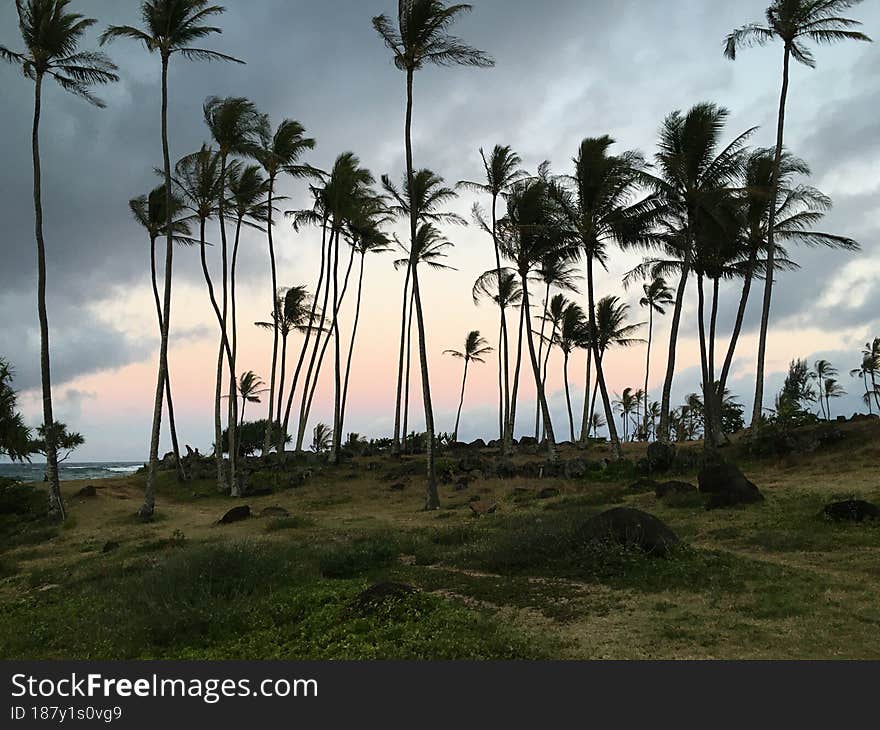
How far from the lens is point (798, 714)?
4.88 meters

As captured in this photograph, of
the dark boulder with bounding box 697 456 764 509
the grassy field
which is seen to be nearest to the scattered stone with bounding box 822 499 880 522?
the grassy field

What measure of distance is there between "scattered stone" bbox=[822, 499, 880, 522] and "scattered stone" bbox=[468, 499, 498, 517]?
9037 mm

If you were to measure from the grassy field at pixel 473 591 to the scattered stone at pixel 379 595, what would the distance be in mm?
50

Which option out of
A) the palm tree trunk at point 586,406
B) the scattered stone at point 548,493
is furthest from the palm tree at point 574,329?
the scattered stone at point 548,493

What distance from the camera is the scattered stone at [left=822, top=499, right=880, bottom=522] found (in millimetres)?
12500

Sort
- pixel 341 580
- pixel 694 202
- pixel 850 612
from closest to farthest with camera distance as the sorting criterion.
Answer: pixel 850 612 → pixel 341 580 → pixel 694 202

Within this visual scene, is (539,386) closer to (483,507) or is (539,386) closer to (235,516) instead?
(483,507)

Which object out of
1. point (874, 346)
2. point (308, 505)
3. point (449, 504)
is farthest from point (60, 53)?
point (874, 346)

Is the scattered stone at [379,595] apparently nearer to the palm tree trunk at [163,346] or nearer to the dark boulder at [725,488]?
the dark boulder at [725,488]

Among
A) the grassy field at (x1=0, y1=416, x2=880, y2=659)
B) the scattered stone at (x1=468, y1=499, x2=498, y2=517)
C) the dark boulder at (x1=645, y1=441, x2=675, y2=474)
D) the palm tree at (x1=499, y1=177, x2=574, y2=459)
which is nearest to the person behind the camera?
the grassy field at (x1=0, y1=416, x2=880, y2=659)

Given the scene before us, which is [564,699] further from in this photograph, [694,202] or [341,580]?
[694,202]

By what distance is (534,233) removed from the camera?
28594mm

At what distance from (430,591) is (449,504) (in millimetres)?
13090

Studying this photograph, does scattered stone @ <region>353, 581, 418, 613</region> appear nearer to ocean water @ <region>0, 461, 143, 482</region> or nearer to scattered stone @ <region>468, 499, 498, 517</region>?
scattered stone @ <region>468, 499, 498, 517</region>
